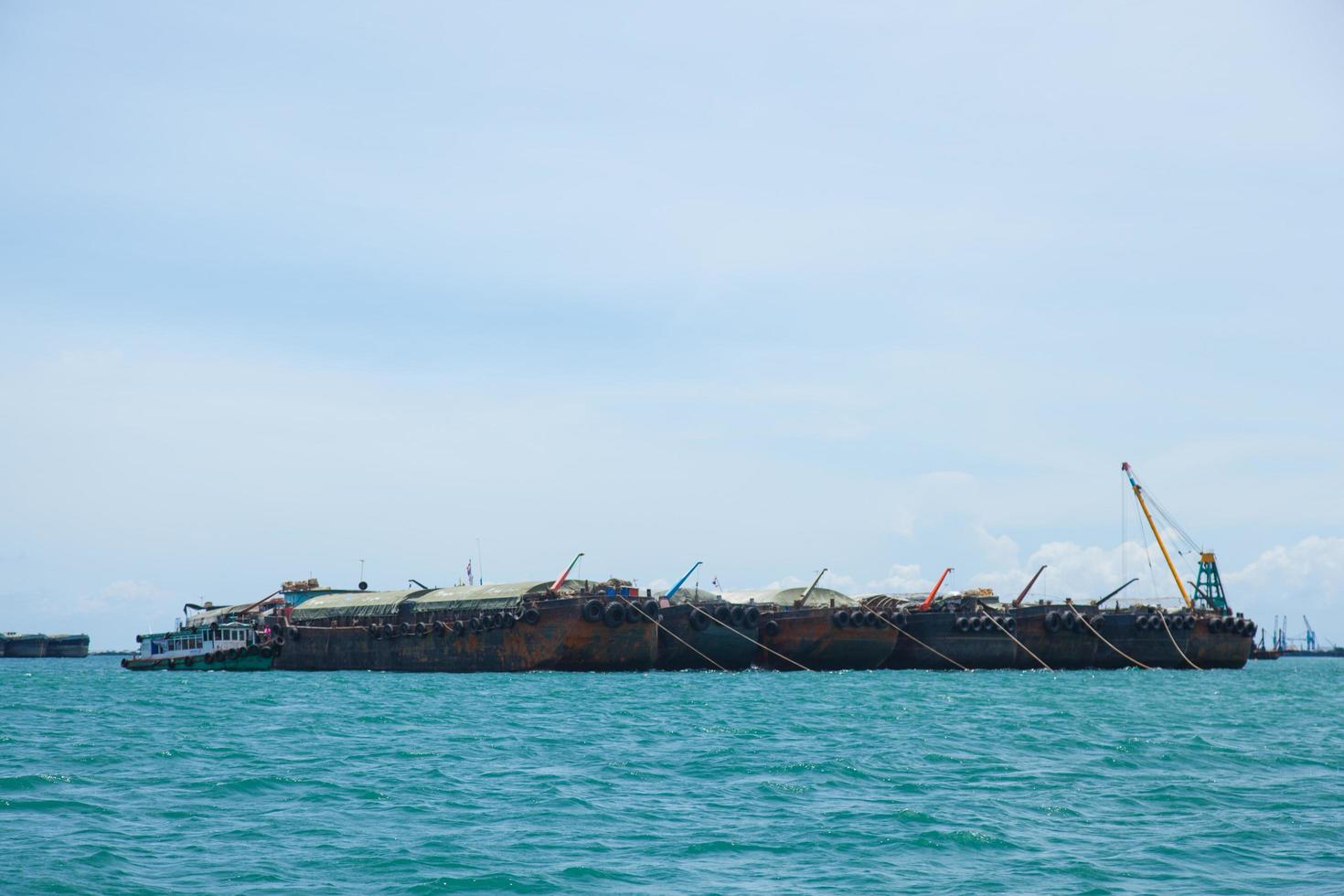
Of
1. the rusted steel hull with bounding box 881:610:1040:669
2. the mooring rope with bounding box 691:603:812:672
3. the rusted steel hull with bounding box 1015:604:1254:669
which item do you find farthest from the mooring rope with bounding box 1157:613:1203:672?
the mooring rope with bounding box 691:603:812:672

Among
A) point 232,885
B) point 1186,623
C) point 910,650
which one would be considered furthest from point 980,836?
point 1186,623

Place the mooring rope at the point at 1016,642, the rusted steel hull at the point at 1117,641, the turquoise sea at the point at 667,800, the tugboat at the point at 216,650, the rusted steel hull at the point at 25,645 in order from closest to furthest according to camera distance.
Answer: the turquoise sea at the point at 667,800 → the mooring rope at the point at 1016,642 → the rusted steel hull at the point at 1117,641 → the tugboat at the point at 216,650 → the rusted steel hull at the point at 25,645

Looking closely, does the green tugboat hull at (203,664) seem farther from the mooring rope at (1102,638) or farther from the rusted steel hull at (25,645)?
the rusted steel hull at (25,645)

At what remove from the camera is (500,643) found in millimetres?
64562

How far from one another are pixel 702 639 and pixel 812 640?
6719mm

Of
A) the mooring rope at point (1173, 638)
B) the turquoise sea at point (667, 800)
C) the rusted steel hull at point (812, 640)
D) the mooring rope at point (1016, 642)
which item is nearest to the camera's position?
the turquoise sea at point (667, 800)

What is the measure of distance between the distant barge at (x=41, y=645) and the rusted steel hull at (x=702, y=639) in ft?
447

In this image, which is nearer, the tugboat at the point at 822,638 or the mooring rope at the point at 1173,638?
the tugboat at the point at 822,638

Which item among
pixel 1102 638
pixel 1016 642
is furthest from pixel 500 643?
pixel 1102 638

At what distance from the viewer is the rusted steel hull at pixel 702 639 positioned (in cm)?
6612

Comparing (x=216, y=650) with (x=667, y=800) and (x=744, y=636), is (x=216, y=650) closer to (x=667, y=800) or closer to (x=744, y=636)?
(x=744, y=636)

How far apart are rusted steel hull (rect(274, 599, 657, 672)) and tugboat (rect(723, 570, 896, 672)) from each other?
8171mm

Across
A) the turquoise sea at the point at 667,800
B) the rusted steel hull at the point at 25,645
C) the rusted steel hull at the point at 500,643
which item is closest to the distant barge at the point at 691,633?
the rusted steel hull at the point at 500,643

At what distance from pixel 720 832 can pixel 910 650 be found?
5745 cm
